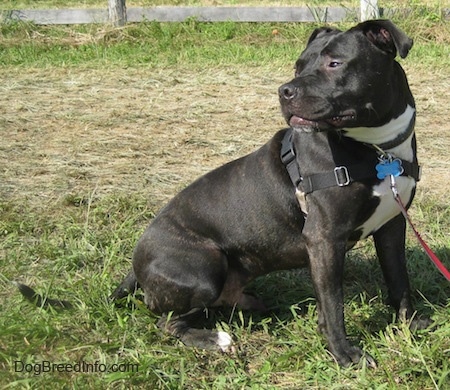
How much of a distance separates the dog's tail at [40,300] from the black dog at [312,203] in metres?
0.27

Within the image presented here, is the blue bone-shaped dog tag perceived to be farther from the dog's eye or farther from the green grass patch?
the green grass patch

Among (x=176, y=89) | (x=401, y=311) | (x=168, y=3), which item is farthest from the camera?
(x=168, y=3)

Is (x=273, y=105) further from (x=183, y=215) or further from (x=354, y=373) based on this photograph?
(x=354, y=373)

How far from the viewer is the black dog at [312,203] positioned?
312 cm

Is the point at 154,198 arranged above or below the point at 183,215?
below

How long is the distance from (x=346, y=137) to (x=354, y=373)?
102cm

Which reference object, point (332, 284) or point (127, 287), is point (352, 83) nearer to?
point (332, 284)

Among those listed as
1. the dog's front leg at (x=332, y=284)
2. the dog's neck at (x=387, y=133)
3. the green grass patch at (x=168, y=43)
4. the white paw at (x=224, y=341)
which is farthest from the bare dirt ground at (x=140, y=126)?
the dog's front leg at (x=332, y=284)

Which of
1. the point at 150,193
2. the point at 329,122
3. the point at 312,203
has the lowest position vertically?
the point at 150,193

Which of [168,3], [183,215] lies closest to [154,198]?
[183,215]

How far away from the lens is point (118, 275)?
4098 mm

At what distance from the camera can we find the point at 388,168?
126 inches

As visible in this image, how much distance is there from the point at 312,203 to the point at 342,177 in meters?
0.19

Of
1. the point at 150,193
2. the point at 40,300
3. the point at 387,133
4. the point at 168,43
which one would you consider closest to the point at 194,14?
the point at 168,43
